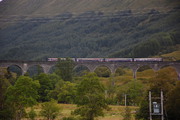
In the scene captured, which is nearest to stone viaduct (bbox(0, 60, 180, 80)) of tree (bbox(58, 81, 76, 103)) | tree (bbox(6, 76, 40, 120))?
tree (bbox(58, 81, 76, 103))

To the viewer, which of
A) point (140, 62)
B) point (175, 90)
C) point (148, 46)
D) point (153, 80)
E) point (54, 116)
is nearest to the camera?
point (175, 90)

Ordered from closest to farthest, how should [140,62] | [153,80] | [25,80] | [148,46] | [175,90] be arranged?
[175,90] < [153,80] < [25,80] < [140,62] < [148,46]

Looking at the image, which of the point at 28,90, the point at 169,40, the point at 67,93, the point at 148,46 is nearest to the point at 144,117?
the point at 28,90

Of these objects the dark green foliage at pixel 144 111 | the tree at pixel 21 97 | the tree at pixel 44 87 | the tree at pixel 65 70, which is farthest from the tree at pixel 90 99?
the tree at pixel 65 70

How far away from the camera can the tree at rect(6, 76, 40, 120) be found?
1978 inches

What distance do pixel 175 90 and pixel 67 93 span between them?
121 feet

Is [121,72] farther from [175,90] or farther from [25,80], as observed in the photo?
[175,90]


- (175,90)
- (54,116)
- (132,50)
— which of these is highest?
(132,50)

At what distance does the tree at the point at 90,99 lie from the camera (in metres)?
47.6

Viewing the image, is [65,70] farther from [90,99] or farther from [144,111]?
[144,111]

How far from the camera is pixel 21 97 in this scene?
51.6 meters

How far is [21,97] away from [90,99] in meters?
10.1

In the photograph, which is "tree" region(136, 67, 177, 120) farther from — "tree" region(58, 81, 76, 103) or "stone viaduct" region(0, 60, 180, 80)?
"stone viaduct" region(0, 60, 180, 80)

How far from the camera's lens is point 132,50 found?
17175 cm
